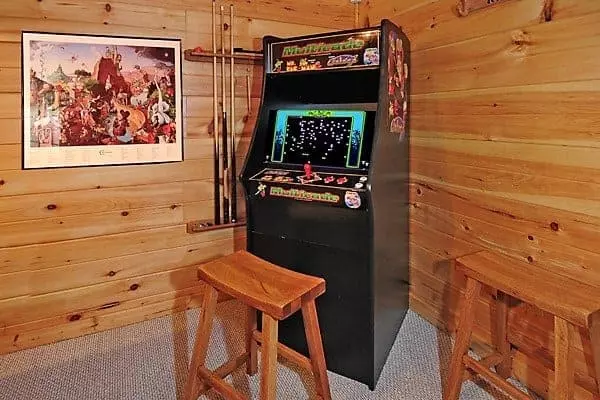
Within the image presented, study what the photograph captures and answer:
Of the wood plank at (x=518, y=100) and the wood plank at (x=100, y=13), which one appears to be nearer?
the wood plank at (x=518, y=100)

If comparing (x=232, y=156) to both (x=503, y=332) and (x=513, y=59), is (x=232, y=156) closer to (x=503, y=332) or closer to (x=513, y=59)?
(x=513, y=59)

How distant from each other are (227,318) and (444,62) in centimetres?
184

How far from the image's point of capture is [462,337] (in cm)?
178

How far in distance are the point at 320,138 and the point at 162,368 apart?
1327 millimetres

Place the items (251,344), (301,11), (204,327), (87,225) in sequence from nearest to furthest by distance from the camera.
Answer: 1. (204,327)
2. (251,344)
3. (87,225)
4. (301,11)

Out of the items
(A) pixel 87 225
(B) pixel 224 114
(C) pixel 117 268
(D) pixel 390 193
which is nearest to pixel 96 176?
(A) pixel 87 225

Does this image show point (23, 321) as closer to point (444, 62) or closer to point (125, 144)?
point (125, 144)

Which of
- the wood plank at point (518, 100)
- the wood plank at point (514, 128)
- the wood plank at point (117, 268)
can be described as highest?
the wood plank at point (518, 100)

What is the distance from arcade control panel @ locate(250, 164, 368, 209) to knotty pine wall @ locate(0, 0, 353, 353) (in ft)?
2.38

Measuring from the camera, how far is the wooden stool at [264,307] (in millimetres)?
1511

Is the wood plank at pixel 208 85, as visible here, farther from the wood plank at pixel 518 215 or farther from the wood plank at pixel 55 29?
the wood plank at pixel 518 215

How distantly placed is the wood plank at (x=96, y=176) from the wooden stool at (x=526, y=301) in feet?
5.20

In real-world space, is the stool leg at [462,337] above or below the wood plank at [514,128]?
below

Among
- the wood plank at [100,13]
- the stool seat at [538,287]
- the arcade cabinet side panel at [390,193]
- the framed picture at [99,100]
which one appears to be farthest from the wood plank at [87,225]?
the stool seat at [538,287]
